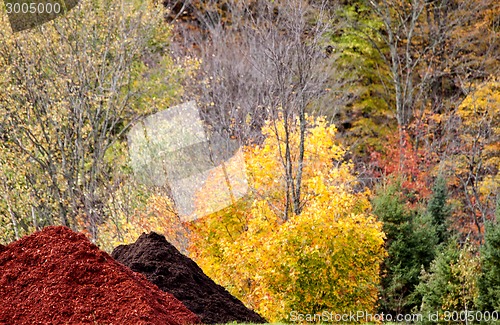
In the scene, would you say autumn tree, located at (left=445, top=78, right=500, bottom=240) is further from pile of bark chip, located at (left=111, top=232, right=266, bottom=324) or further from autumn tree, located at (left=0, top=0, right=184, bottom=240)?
pile of bark chip, located at (left=111, top=232, right=266, bottom=324)

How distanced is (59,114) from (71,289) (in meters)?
10.6

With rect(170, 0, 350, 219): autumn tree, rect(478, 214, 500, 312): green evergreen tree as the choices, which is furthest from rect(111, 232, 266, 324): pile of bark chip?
rect(478, 214, 500, 312): green evergreen tree

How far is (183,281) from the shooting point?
1148cm

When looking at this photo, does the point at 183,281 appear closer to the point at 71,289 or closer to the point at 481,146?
the point at 71,289

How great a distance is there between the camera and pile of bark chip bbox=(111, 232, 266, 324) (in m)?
11.0

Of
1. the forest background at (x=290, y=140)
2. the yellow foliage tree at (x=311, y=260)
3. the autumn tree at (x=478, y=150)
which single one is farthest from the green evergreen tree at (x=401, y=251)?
the autumn tree at (x=478, y=150)

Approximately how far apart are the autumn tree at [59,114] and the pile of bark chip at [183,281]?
22.4 feet

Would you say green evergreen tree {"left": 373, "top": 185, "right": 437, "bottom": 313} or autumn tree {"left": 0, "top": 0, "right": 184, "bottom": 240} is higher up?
autumn tree {"left": 0, "top": 0, "right": 184, "bottom": 240}

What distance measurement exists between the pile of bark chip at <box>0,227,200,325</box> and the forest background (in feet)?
11.8

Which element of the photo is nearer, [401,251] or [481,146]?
[401,251]

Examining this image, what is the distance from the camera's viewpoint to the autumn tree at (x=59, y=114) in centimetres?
1942

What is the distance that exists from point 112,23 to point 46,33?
200 centimetres

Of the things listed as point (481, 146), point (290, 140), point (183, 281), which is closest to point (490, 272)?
point (290, 140)

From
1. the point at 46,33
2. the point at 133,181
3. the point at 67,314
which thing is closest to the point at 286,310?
the point at 67,314
